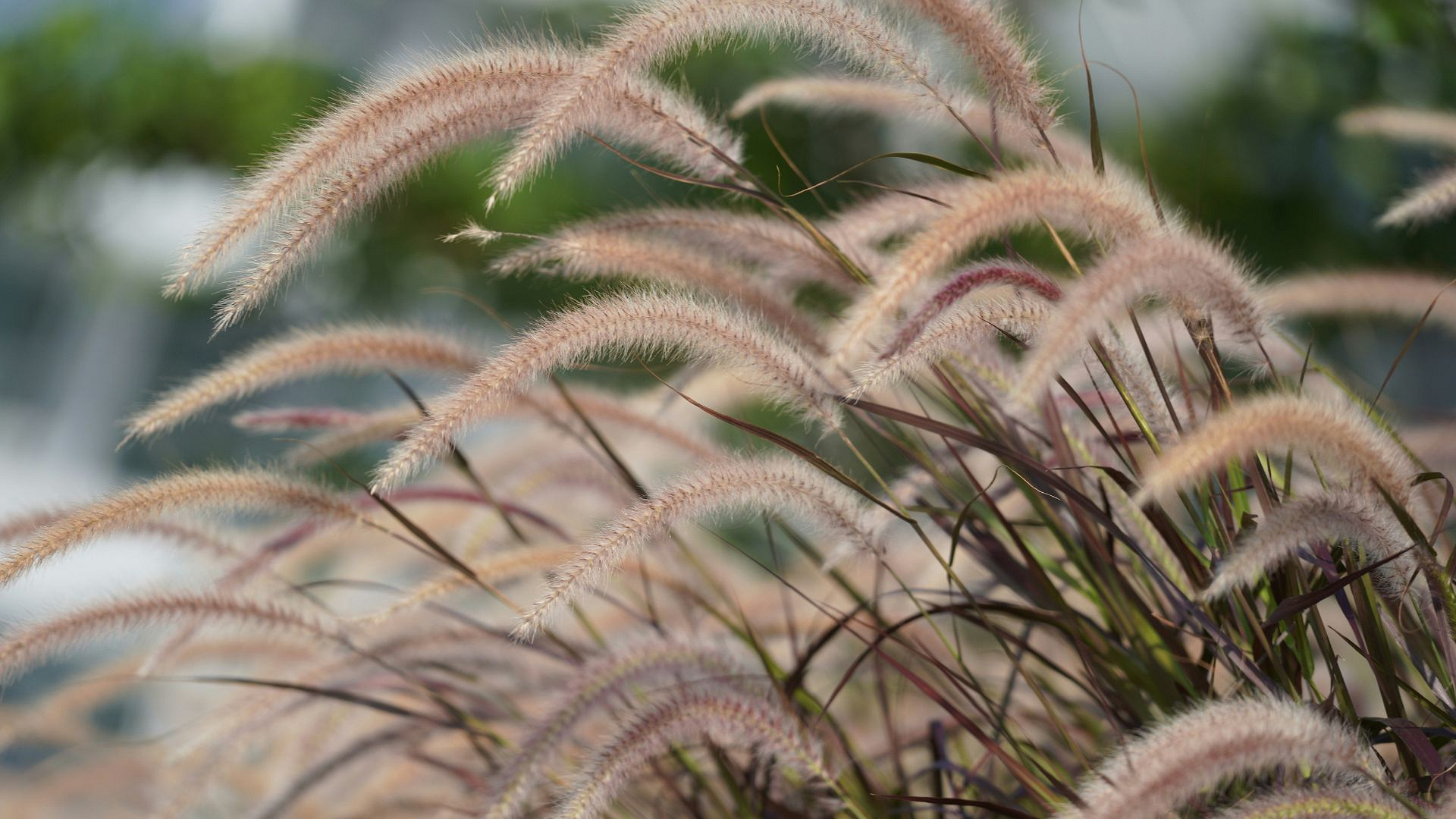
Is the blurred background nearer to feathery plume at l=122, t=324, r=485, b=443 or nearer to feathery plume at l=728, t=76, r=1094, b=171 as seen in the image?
feathery plume at l=728, t=76, r=1094, b=171

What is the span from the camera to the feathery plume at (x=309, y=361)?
63 centimetres

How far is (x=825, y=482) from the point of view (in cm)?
59

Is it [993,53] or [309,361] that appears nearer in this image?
[993,53]

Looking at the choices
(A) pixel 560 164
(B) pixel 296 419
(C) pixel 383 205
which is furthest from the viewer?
(A) pixel 560 164

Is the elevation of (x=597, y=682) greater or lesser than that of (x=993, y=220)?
lesser

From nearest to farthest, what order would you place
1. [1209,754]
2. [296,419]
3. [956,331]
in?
[1209,754] < [956,331] < [296,419]

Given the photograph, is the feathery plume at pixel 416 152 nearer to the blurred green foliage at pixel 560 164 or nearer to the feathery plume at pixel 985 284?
the feathery plume at pixel 985 284

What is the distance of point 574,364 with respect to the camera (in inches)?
22.1

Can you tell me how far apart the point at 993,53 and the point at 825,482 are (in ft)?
0.82

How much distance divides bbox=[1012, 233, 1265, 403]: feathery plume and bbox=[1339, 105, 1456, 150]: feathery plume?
0.33 metres

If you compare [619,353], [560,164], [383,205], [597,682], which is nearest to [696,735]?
[597,682]

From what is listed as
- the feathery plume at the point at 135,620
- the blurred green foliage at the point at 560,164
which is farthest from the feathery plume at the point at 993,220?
the blurred green foliage at the point at 560,164

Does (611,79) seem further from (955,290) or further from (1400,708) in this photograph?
(1400,708)

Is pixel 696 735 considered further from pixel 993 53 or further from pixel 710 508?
pixel 993 53
